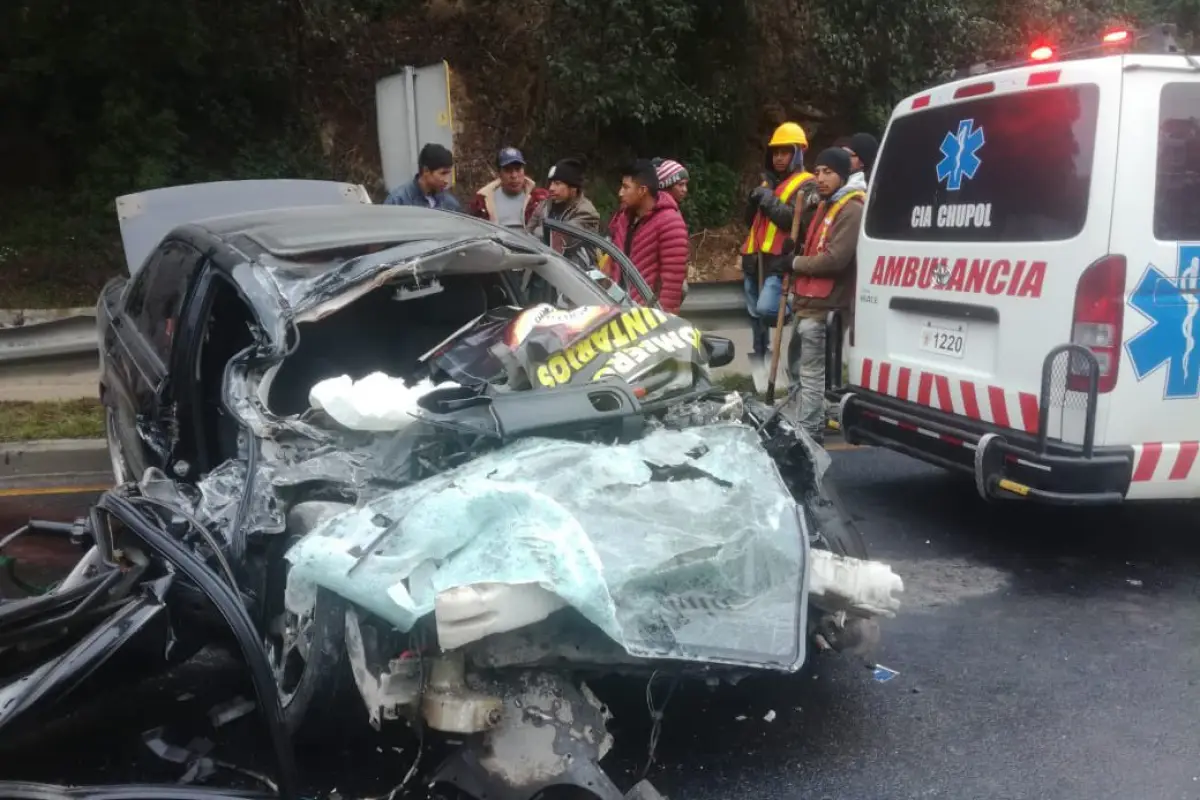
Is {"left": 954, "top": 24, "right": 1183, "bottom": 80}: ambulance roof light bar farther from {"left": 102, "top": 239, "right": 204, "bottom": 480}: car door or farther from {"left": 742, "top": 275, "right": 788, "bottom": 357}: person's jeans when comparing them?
{"left": 102, "top": 239, "right": 204, "bottom": 480}: car door

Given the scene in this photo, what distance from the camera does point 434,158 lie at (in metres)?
6.82

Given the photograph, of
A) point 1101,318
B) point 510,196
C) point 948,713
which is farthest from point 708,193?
point 948,713

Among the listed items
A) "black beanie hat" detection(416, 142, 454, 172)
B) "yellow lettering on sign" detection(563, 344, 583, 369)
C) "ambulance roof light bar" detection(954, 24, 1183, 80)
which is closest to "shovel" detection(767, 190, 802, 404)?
"ambulance roof light bar" detection(954, 24, 1183, 80)

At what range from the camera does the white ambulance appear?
12.6 feet

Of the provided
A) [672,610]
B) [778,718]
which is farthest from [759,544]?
[778,718]

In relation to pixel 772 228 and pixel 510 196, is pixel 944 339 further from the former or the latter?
pixel 510 196

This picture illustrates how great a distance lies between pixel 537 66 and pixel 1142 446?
28.4 ft

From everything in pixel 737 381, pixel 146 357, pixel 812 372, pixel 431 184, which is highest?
pixel 431 184

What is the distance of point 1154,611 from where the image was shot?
163 inches

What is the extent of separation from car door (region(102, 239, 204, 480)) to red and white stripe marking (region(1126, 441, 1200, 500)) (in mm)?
3631

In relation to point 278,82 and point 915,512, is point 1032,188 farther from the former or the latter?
point 278,82

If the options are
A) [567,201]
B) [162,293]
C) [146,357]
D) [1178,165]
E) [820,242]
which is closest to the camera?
[1178,165]

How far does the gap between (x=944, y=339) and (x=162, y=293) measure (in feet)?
11.0

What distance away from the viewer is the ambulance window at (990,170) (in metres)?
3.98
